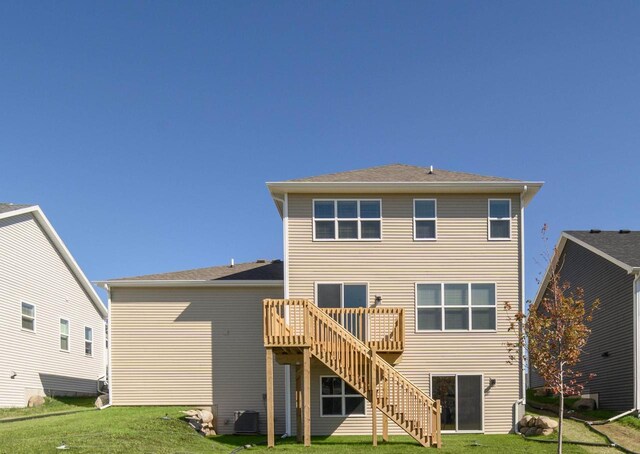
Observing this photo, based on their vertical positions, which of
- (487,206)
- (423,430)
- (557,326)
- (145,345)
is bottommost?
(423,430)

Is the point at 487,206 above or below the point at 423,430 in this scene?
above

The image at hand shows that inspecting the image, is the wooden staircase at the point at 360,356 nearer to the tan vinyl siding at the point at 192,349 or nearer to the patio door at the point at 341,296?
the patio door at the point at 341,296

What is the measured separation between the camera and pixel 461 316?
60.8 ft

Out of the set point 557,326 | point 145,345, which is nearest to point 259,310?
point 145,345


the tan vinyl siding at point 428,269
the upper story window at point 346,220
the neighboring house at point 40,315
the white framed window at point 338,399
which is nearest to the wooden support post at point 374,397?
the white framed window at point 338,399

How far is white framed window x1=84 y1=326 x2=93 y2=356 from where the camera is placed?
26.9m

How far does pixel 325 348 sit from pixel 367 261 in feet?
10.9

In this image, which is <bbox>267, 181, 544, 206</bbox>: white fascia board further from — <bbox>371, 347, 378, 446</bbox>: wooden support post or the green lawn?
the green lawn

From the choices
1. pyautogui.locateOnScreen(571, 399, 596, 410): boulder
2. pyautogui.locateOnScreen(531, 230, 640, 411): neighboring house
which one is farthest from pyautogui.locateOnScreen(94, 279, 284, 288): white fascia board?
pyautogui.locateOnScreen(571, 399, 596, 410): boulder

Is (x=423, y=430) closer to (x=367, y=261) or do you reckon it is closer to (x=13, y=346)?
(x=367, y=261)

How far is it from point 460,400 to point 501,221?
17.0 feet

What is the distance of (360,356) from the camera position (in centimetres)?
1627

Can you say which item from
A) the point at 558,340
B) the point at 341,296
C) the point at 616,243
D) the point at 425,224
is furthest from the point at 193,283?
the point at 616,243

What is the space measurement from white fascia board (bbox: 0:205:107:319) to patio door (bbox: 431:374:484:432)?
13888 millimetres
